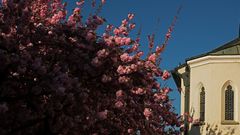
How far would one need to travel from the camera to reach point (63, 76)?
9.67 meters

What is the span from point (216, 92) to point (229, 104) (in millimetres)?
851

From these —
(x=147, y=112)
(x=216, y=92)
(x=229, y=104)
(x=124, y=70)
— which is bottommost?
(x=147, y=112)

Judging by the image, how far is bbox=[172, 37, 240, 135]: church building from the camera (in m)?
28.1

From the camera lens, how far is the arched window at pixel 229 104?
92.5ft

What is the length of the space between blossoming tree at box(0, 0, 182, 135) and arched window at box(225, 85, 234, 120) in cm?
A: 1712

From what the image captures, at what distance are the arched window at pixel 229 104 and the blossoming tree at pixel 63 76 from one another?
1712cm

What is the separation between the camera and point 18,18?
1044cm

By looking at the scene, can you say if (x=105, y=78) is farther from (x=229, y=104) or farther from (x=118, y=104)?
(x=229, y=104)

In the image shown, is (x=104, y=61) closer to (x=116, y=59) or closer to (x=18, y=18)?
(x=116, y=59)

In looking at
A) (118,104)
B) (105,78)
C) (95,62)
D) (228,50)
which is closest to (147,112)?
(118,104)

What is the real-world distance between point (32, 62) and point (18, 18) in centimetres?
91

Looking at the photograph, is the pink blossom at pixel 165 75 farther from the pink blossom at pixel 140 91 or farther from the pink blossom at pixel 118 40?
the pink blossom at pixel 118 40

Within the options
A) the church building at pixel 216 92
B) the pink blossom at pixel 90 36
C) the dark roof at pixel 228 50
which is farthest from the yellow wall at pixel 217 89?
the pink blossom at pixel 90 36

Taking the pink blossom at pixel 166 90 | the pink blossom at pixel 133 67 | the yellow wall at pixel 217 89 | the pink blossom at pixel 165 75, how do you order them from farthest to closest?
the yellow wall at pixel 217 89, the pink blossom at pixel 166 90, the pink blossom at pixel 165 75, the pink blossom at pixel 133 67
